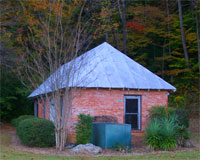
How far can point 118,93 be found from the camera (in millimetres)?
15578

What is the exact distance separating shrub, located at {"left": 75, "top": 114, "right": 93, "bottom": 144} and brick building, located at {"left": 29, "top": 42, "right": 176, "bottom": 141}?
2124 millimetres

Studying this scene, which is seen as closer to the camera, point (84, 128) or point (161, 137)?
point (161, 137)

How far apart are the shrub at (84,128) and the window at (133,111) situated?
139 inches

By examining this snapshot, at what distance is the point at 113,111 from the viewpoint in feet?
50.9

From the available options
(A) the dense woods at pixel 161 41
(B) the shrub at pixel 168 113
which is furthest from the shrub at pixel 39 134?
(A) the dense woods at pixel 161 41

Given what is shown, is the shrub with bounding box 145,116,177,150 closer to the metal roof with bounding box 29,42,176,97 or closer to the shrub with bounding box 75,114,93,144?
the shrub with bounding box 75,114,93,144

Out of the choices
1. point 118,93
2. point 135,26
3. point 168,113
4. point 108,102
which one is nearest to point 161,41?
point 135,26

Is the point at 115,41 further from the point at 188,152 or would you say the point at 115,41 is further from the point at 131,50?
the point at 188,152

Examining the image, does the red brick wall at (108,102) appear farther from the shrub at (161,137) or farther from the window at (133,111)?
the shrub at (161,137)

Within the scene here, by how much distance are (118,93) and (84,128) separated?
11.7ft

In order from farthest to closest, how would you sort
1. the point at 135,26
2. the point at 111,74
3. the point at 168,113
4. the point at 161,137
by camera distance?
the point at 135,26 → the point at 111,74 → the point at 168,113 → the point at 161,137

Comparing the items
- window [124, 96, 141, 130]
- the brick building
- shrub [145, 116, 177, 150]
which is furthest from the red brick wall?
shrub [145, 116, 177, 150]

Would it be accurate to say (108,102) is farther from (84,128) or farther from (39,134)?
(39,134)

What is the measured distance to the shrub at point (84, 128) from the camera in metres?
12.6
